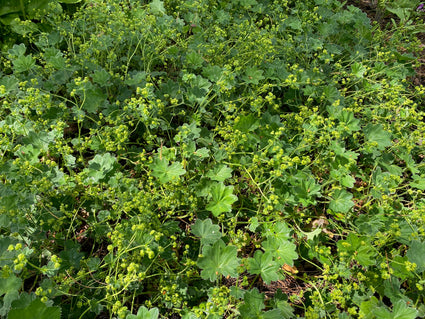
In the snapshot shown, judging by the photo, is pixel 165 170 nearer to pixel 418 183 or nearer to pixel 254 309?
pixel 254 309

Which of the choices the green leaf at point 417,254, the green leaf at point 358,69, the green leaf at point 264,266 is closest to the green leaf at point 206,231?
the green leaf at point 264,266

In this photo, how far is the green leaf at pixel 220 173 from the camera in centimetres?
224

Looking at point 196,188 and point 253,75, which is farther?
point 253,75

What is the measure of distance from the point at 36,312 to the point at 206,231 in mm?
954

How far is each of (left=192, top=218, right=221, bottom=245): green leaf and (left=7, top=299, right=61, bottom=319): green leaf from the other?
32.6 inches

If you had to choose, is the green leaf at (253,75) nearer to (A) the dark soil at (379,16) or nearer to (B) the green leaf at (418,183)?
(B) the green leaf at (418,183)

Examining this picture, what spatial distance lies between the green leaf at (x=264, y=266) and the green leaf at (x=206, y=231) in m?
0.24

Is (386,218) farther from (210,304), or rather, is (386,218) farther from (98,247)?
(98,247)

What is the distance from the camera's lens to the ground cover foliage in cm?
181

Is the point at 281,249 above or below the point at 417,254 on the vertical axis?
below

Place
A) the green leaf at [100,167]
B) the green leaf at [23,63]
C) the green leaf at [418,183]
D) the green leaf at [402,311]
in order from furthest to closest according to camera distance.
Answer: the green leaf at [23,63] < the green leaf at [418,183] < the green leaf at [100,167] < the green leaf at [402,311]

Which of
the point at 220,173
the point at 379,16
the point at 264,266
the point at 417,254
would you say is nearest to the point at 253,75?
the point at 220,173

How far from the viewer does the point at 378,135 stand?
2666 millimetres

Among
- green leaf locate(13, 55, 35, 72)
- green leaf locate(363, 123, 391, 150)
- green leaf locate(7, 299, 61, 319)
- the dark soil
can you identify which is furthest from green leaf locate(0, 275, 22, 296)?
the dark soil
